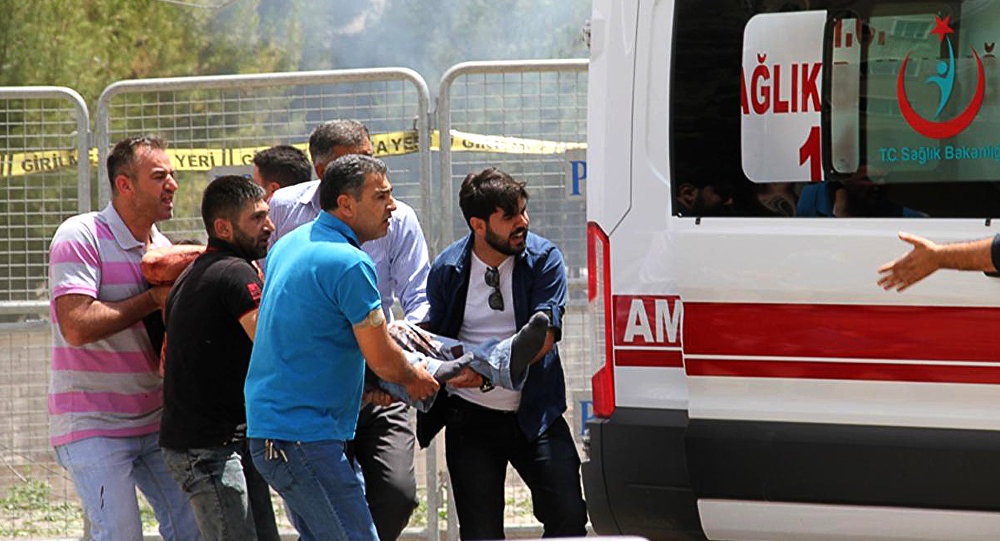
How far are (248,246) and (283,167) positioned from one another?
1069 millimetres

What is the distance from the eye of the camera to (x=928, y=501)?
411 cm

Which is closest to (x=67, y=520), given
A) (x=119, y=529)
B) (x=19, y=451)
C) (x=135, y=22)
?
(x=19, y=451)

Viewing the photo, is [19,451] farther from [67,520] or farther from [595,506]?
[595,506]

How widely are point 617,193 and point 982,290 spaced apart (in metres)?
1.17

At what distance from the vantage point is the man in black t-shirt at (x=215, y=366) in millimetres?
4699

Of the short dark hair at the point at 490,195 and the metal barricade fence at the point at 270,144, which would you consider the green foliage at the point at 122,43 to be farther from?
the short dark hair at the point at 490,195

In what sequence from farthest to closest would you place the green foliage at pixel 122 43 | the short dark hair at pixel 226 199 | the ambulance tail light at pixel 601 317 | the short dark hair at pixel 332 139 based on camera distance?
the green foliage at pixel 122 43 → the short dark hair at pixel 332 139 → the short dark hair at pixel 226 199 → the ambulance tail light at pixel 601 317

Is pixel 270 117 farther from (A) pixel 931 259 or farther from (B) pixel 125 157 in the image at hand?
(A) pixel 931 259

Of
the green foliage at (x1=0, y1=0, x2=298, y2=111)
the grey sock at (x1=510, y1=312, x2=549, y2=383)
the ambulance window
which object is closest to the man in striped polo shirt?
the grey sock at (x1=510, y1=312, x2=549, y2=383)

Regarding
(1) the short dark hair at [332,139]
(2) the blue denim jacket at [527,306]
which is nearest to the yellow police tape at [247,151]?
(1) the short dark hair at [332,139]

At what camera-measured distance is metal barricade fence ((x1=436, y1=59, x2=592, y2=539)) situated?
21.5 feet

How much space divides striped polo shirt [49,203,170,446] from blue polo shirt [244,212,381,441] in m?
1.05

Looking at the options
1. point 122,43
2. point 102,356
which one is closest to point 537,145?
point 102,356

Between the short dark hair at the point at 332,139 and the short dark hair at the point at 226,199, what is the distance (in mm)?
701
